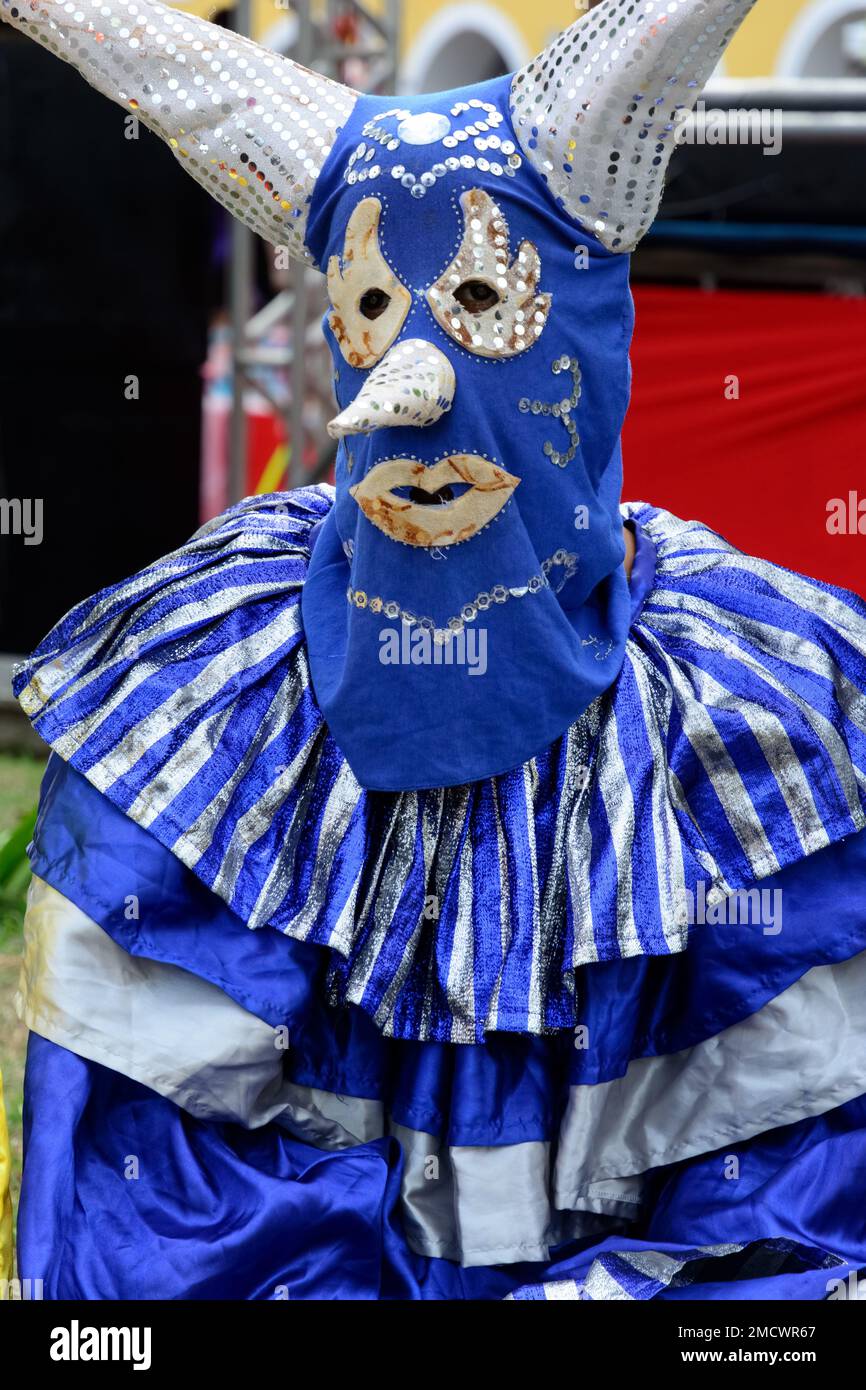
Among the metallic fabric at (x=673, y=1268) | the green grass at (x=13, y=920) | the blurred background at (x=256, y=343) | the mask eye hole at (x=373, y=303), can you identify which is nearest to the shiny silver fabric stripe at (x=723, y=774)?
the metallic fabric at (x=673, y=1268)

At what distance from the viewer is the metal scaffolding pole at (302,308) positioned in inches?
177

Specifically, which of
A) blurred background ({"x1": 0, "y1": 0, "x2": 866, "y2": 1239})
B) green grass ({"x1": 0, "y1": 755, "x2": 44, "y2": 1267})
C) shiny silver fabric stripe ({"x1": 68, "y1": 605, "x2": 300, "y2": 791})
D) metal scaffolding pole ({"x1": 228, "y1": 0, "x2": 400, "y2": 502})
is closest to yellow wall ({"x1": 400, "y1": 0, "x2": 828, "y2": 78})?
metal scaffolding pole ({"x1": 228, "y1": 0, "x2": 400, "y2": 502})

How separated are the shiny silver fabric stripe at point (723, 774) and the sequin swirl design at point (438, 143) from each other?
1.66 feet

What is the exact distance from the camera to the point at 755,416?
11.1 feet

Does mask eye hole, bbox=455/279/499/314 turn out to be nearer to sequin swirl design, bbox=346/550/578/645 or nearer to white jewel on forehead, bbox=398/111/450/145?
white jewel on forehead, bbox=398/111/450/145

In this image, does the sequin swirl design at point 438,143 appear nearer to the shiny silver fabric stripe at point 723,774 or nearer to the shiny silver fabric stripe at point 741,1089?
the shiny silver fabric stripe at point 723,774

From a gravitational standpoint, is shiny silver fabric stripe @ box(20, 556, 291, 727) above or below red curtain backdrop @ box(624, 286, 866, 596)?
below

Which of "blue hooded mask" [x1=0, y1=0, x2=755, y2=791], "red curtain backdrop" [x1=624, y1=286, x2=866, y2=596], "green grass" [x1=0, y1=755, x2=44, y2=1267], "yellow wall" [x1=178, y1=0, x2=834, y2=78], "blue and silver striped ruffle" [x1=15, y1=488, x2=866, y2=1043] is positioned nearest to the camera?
"blue hooded mask" [x1=0, y1=0, x2=755, y2=791]

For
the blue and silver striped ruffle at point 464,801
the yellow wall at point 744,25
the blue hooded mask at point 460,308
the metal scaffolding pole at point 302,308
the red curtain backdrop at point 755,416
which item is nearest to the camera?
the blue hooded mask at point 460,308

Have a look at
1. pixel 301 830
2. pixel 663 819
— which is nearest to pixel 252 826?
pixel 301 830

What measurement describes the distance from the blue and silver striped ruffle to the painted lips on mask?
6.5 inches

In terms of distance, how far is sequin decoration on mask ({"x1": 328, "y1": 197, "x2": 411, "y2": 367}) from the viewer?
4.57 ft
